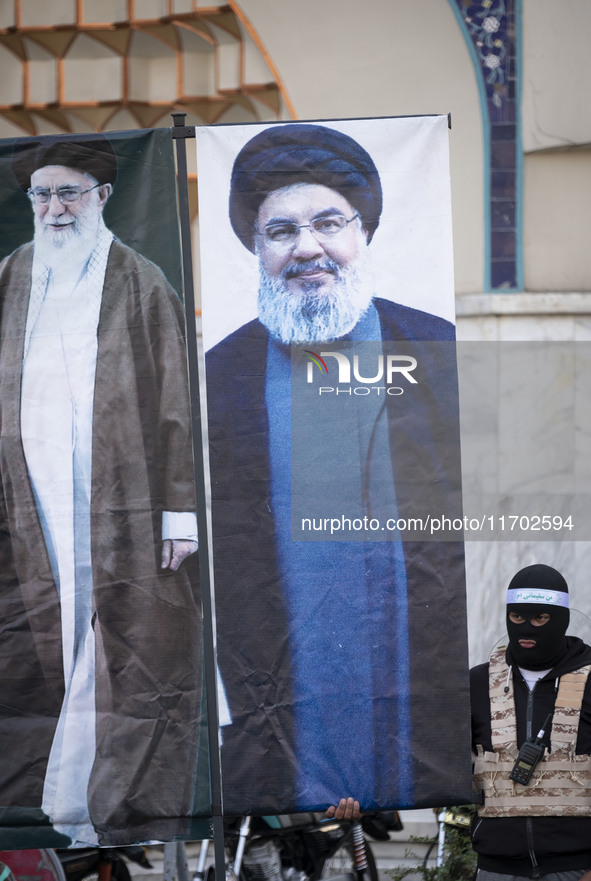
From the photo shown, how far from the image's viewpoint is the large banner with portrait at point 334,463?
308 cm

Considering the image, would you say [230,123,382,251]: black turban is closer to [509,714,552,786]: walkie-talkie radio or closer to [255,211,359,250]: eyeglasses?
[255,211,359,250]: eyeglasses

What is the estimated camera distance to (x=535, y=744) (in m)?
3.24

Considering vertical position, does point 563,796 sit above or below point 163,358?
below

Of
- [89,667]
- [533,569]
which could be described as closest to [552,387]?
[533,569]

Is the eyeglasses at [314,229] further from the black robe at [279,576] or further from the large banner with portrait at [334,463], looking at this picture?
the black robe at [279,576]

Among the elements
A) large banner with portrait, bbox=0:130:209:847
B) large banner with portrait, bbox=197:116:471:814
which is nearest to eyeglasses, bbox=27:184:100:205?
large banner with portrait, bbox=0:130:209:847

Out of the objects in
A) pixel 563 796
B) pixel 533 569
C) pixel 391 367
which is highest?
pixel 391 367

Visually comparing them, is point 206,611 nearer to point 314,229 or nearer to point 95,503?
point 95,503

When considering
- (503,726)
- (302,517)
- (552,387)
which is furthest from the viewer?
(552,387)

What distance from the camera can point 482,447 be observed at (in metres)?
6.48

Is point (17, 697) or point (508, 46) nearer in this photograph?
point (17, 697)

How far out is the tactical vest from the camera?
3.21m

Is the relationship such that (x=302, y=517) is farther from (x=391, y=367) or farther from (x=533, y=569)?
(x=533, y=569)

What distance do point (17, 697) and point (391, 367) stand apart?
4.82ft
